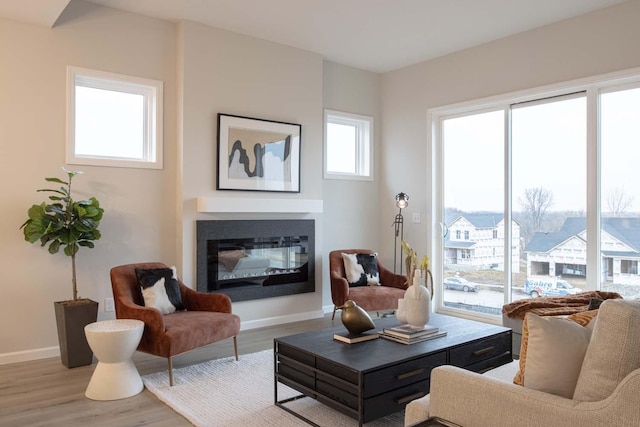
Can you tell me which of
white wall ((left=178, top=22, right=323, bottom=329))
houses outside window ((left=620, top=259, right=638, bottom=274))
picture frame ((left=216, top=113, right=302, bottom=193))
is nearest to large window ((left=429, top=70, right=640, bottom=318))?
houses outside window ((left=620, top=259, right=638, bottom=274))

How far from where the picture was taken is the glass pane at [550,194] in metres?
4.56

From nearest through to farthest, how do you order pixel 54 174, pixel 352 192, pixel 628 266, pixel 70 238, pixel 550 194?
pixel 70 238, pixel 54 174, pixel 628 266, pixel 550 194, pixel 352 192

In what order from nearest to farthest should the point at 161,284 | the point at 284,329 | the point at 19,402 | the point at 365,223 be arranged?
the point at 19,402 → the point at 161,284 → the point at 284,329 → the point at 365,223

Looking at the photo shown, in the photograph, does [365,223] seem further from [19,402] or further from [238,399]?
[19,402]

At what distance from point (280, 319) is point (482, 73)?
343 cm

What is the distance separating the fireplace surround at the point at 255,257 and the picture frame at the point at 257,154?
398mm

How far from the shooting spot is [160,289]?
150 inches

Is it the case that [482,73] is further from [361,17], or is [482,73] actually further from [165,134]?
[165,134]

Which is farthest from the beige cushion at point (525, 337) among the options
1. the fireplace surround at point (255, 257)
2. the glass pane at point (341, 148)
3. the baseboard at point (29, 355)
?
the glass pane at point (341, 148)

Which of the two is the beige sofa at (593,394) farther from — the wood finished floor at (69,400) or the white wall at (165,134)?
the white wall at (165,134)

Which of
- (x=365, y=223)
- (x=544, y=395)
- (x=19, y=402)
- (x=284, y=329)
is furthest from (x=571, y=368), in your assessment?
(x=365, y=223)

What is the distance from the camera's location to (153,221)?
4.56 metres

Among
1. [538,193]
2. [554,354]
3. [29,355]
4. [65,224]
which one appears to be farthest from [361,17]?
[29,355]

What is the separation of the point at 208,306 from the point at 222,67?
2375mm
